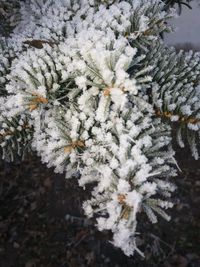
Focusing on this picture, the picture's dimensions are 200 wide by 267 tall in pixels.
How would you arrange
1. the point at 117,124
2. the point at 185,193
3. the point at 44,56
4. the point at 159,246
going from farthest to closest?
the point at 185,193
the point at 159,246
the point at 44,56
the point at 117,124

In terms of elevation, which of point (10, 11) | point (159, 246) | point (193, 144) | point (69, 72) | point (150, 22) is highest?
point (10, 11)

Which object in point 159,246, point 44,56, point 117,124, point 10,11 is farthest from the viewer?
point 159,246

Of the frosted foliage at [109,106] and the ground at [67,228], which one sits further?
the ground at [67,228]

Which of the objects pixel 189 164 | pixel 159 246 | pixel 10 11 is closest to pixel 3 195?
pixel 159 246

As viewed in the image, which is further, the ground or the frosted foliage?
the ground

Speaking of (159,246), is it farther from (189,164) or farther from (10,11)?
(10,11)
